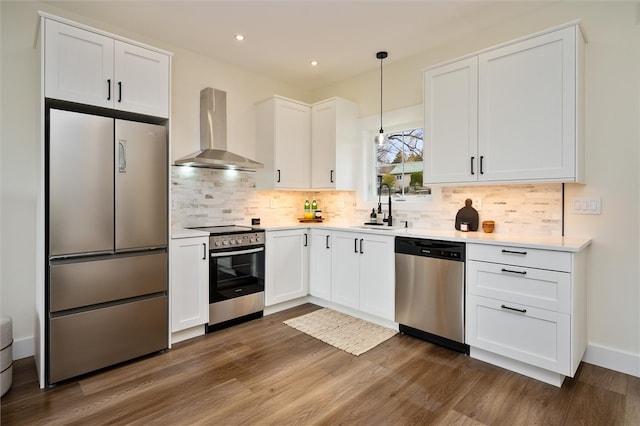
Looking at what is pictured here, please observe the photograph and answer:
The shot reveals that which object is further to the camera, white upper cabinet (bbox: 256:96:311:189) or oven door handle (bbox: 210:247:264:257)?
white upper cabinet (bbox: 256:96:311:189)

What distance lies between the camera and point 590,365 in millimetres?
2514

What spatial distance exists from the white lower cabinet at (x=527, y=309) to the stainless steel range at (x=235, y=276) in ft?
6.61

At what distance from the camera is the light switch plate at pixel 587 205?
250 cm

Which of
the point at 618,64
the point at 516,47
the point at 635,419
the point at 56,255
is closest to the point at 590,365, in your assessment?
the point at 635,419

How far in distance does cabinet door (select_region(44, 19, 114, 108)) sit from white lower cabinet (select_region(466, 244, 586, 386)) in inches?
119

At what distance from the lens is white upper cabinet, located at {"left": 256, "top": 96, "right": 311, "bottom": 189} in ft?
12.9

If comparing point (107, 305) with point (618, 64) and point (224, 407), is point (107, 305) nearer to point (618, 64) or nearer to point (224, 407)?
point (224, 407)

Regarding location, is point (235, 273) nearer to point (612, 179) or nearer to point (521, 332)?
point (521, 332)

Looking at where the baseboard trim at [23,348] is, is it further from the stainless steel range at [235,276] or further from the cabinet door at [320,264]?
the cabinet door at [320,264]

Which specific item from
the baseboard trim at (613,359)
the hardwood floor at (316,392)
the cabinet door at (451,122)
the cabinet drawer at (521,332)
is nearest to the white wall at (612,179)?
the baseboard trim at (613,359)

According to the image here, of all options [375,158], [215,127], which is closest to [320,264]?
[375,158]

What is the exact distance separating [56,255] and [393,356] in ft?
8.34

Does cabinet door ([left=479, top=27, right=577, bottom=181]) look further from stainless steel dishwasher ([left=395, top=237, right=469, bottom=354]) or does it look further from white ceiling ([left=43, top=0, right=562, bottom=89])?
stainless steel dishwasher ([left=395, top=237, right=469, bottom=354])

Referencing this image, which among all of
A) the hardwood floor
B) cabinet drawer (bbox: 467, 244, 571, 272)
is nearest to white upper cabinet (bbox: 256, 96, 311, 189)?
the hardwood floor
